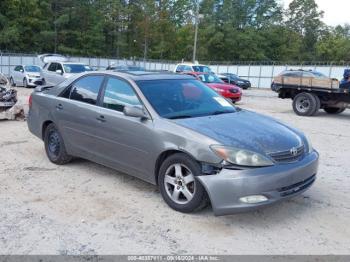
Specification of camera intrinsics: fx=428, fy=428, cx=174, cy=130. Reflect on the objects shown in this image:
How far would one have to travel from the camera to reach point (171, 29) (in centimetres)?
6875

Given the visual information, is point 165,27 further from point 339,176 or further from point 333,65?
point 339,176

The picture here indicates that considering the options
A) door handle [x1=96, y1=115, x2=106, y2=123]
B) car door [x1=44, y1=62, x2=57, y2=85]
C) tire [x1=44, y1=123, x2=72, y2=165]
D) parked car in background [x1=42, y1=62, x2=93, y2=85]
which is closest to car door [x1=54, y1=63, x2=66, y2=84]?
parked car in background [x1=42, y1=62, x2=93, y2=85]

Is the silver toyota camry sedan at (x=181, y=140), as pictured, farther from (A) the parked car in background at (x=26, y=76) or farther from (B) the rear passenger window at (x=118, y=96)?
(A) the parked car in background at (x=26, y=76)

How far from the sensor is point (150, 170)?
4973 mm

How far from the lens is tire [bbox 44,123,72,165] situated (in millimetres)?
6492

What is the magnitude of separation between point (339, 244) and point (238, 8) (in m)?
72.2

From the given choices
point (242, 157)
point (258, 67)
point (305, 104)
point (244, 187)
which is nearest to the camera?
point (244, 187)

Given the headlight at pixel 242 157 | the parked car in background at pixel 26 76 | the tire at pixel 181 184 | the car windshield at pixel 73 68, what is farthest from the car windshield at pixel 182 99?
the parked car in background at pixel 26 76

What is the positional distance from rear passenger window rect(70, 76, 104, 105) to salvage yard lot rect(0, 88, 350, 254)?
42.8 inches

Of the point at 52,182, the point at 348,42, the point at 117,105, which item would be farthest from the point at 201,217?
the point at 348,42

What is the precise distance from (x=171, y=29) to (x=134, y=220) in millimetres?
66493

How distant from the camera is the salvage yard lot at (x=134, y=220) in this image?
3.94 m

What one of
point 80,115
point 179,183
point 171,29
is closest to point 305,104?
point 80,115

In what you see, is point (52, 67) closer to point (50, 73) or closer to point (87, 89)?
point (50, 73)
